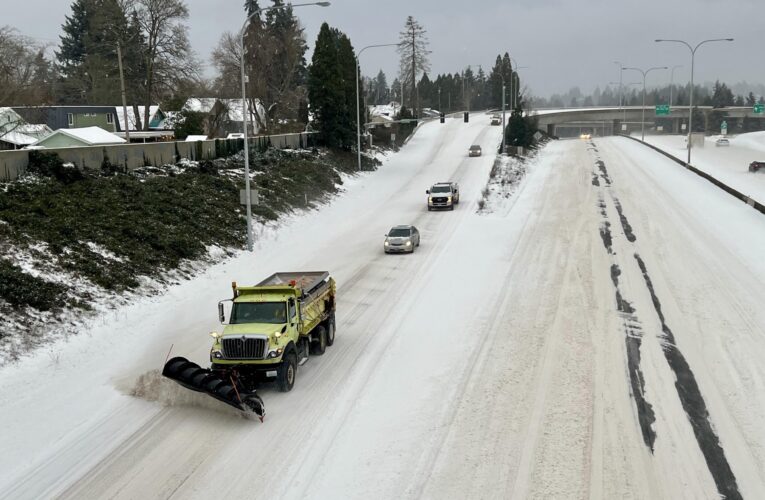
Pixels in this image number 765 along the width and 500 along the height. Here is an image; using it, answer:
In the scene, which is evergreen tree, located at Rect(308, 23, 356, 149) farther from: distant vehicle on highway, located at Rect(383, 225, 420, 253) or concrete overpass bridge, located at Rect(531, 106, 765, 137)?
concrete overpass bridge, located at Rect(531, 106, 765, 137)

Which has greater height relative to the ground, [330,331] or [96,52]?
[96,52]

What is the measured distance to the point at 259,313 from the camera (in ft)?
49.7

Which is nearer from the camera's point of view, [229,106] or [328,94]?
[328,94]

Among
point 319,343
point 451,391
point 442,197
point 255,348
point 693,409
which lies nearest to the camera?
point 693,409

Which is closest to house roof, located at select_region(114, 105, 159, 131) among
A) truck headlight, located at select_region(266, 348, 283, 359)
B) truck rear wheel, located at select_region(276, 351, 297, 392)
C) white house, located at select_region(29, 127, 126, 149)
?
white house, located at select_region(29, 127, 126, 149)

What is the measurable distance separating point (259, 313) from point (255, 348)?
3.89 ft

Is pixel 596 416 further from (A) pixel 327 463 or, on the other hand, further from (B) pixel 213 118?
(B) pixel 213 118

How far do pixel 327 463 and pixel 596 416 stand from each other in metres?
5.60

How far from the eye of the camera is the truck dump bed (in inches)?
671

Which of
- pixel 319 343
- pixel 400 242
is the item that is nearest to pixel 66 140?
pixel 400 242

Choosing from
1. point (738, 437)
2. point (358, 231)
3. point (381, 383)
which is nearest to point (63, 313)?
point (381, 383)

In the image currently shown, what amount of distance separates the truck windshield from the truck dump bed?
1264 mm

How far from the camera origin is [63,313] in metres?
18.4

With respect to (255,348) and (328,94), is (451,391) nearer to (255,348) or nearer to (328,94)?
(255,348)
